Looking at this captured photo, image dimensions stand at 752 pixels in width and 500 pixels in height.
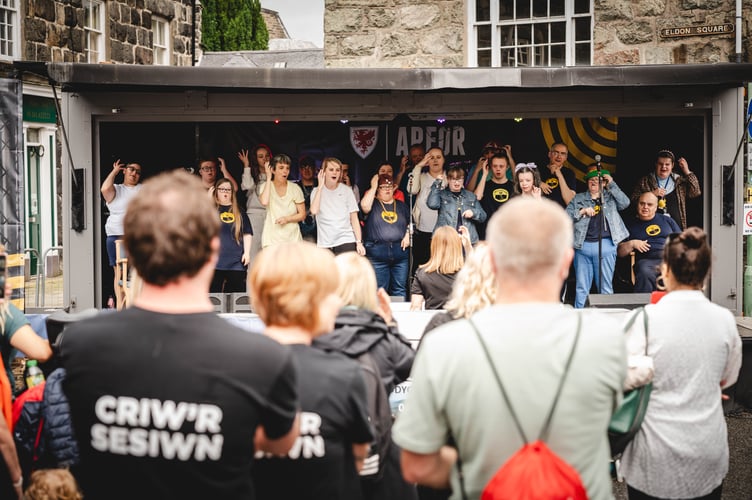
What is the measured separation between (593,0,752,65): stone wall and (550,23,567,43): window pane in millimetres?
454

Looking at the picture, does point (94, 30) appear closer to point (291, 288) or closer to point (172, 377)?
point (291, 288)

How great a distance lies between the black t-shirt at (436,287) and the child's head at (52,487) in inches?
129

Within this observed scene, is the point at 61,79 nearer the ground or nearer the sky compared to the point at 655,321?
nearer the sky

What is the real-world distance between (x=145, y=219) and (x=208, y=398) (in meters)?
0.50

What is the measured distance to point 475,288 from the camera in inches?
158

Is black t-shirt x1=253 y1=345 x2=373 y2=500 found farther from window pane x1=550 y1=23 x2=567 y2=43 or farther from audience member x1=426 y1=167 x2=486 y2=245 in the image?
window pane x1=550 y1=23 x2=567 y2=43

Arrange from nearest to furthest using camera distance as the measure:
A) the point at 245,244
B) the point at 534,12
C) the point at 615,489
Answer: the point at 615,489
the point at 245,244
the point at 534,12

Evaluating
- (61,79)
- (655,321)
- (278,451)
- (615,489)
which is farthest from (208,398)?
(61,79)

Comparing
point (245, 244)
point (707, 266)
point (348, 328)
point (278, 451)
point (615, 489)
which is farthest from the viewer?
point (245, 244)

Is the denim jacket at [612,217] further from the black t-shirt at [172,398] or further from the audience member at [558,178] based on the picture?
the black t-shirt at [172,398]

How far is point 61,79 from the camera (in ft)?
25.5

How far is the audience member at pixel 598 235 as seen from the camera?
31.1 feet

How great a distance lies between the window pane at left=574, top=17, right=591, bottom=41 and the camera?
38.0ft

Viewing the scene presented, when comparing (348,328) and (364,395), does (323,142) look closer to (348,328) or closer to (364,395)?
(348,328)
